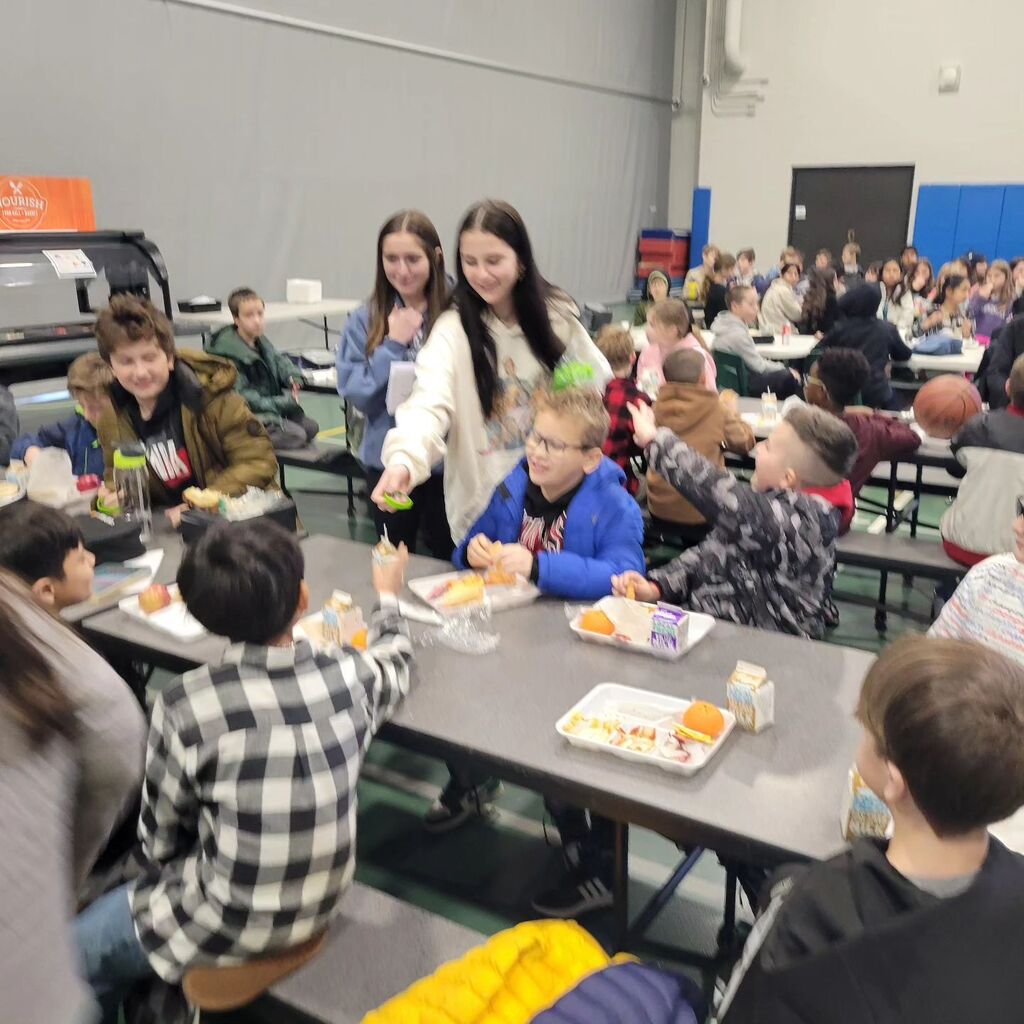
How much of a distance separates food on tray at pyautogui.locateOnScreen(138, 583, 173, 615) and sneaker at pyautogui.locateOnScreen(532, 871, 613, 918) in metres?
1.19

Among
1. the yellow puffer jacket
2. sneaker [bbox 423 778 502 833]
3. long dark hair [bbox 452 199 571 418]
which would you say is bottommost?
sneaker [bbox 423 778 502 833]

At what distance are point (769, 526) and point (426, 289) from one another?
1.39 metres

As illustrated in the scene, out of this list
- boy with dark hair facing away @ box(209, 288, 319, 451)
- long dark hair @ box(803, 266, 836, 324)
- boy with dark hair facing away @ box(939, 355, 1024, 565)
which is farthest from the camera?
long dark hair @ box(803, 266, 836, 324)

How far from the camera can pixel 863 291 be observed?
6281 mm

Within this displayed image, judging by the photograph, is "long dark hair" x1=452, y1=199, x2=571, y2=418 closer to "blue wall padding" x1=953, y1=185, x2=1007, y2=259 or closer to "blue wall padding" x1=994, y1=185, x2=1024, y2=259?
"blue wall padding" x1=994, y1=185, x2=1024, y2=259

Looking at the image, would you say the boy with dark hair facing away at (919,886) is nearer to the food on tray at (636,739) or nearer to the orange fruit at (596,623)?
the food on tray at (636,739)

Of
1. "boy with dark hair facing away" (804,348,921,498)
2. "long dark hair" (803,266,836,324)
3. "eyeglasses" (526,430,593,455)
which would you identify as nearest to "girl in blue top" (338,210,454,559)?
"eyeglasses" (526,430,593,455)

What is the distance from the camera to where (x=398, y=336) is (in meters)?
2.95

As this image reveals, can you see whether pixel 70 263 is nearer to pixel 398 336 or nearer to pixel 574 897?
pixel 398 336

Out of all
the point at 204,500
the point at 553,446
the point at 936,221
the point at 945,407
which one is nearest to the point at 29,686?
the point at 553,446

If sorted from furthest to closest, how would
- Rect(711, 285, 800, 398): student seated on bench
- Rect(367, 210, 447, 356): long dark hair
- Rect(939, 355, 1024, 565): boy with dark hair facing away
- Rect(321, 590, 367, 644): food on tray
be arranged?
Rect(711, 285, 800, 398): student seated on bench, Rect(939, 355, 1024, 565): boy with dark hair facing away, Rect(367, 210, 447, 356): long dark hair, Rect(321, 590, 367, 644): food on tray

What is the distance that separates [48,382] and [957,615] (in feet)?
22.4

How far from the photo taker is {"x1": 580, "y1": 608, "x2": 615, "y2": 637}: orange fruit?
6.72 feet

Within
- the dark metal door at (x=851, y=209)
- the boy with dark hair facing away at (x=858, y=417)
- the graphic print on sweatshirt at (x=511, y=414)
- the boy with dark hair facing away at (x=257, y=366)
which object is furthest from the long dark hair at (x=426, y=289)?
the dark metal door at (x=851, y=209)
